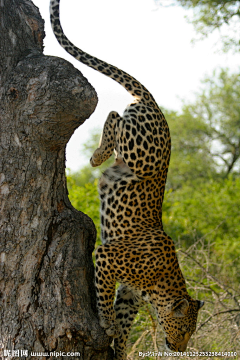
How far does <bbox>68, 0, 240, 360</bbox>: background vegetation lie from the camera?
7.34 meters

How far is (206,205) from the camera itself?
17.3m

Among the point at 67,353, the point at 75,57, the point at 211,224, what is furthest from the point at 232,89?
the point at 67,353

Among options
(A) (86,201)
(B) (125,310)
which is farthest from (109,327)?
(A) (86,201)

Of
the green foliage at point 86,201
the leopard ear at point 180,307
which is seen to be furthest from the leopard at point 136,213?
the green foliage at point 86,201

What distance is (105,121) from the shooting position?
5.16 metres

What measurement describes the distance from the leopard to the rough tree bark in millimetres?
517

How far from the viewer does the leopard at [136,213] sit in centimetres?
493

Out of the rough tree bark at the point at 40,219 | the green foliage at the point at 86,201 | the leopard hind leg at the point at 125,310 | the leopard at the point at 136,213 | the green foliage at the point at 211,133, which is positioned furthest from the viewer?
the green foliage at the point at 211,133

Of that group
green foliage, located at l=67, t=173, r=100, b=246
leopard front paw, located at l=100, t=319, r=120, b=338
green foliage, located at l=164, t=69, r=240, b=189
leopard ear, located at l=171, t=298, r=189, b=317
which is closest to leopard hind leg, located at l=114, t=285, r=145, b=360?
leopard ear, located at l=171, t=298, r=189, b=317

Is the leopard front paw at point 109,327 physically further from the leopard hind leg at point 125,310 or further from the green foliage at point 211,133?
the green foliage at point 211,133

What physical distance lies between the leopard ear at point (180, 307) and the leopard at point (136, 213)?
0.04 feet

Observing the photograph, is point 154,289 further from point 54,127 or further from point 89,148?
point 89,148

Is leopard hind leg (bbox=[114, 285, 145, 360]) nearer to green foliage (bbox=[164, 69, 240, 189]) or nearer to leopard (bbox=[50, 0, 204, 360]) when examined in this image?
leopard (bbox=[50, 0, 204, 360])

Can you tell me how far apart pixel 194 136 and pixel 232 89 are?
13.7 ft
